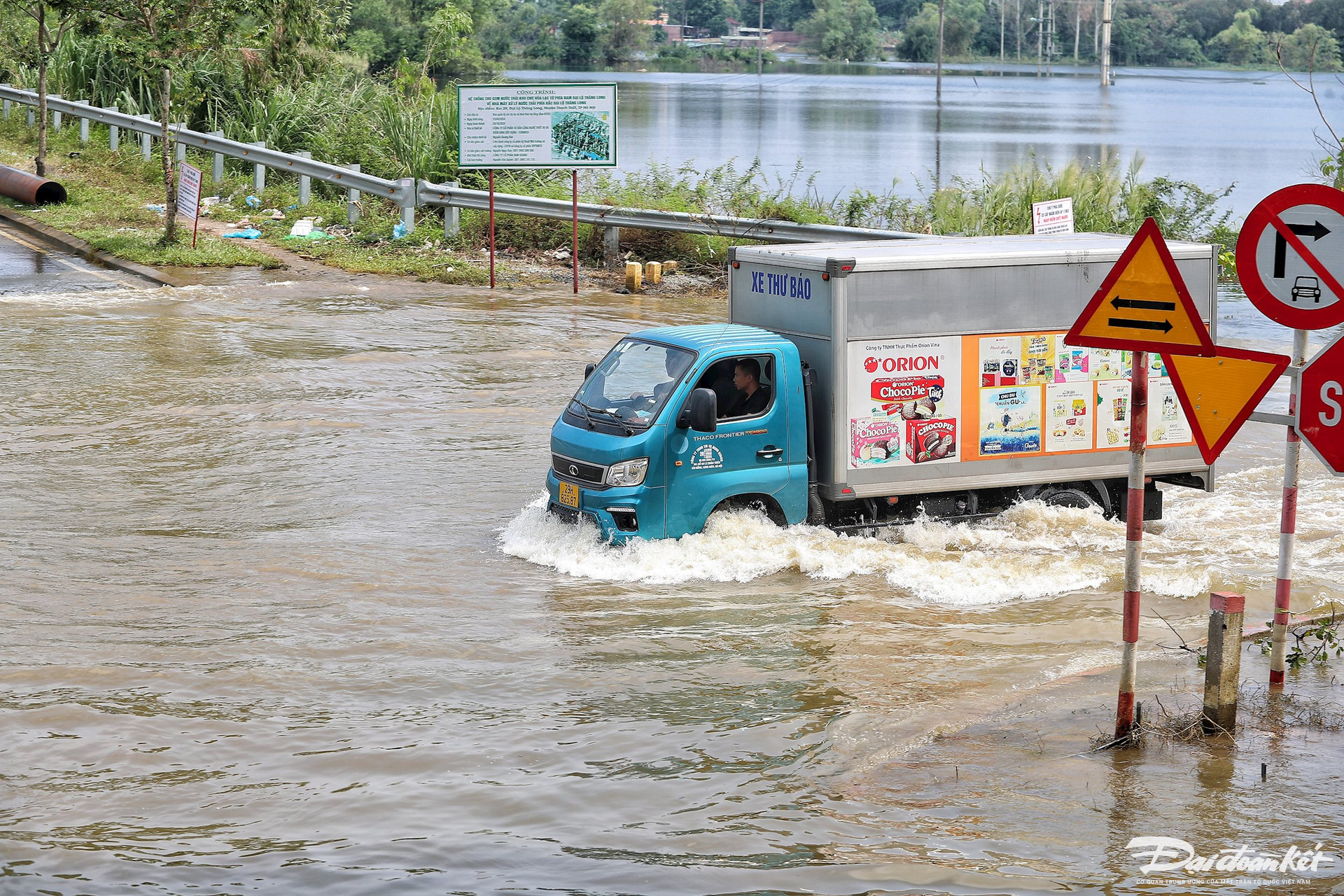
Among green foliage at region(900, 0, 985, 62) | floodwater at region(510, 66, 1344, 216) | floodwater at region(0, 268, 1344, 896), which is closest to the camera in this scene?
floodwater at region(0, 268, 1344, 896)

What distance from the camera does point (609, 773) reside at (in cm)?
680

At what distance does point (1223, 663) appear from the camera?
680 cm

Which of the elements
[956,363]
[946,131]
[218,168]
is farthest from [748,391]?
[946,131]

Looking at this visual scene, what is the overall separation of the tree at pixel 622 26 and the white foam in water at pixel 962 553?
135591mm

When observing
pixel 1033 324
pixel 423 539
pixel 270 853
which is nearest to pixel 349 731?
pixel 270 853

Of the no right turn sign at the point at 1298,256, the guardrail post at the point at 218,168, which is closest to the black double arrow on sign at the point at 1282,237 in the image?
the no right turn sign at the point at 1298,256

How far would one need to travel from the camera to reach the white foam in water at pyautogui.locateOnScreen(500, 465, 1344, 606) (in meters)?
9.91

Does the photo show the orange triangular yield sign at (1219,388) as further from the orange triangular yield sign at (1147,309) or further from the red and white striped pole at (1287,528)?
the red and white striped pole at (1287,528)

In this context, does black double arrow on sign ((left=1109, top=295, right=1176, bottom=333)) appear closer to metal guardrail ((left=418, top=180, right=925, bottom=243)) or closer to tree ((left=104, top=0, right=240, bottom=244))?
metal guardrail ((left=418, top=180, right=925, bottom=243))

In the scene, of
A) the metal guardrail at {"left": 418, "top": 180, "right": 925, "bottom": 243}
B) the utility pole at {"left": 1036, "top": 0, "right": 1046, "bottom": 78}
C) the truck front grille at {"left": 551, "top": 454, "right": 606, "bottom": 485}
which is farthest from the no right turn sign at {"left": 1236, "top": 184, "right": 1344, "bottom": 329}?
the utility pole at {"left": 1036, "top": 0, "right": 1046, "bottom": 78}

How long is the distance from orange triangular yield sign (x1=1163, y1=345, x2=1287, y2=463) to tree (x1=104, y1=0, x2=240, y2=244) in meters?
18.5

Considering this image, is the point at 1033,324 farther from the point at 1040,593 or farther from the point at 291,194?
the point at 291,194

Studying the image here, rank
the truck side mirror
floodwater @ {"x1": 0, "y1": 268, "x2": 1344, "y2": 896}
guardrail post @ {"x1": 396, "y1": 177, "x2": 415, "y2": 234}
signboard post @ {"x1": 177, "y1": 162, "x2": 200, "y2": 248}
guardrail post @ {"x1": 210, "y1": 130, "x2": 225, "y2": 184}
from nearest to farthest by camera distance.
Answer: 1. floodwater @ {"x1": 0, "y1": 268, "x2": 1344, "y2": 896}
2. the truck side mirror
3. signboard post @ {"x1": 177, "y1": 162, "x2": 200, "y2": 248}
4. guardrail post @ {"x1": 396, "y1": 177, "x2": 415, "y2": 234}
5. guardrail post @ {"x1": 210, "y1": 130, "x2": 225, "y2": 184}

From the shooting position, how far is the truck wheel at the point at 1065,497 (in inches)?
438
